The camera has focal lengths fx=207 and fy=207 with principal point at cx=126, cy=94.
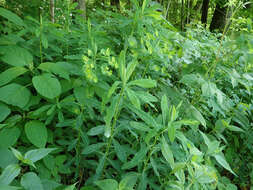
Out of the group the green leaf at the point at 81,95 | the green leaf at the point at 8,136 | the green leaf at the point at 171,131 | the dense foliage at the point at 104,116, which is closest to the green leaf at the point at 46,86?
the dense foliage at the point at 104,116

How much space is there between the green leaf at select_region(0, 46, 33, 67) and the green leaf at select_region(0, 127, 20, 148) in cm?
43

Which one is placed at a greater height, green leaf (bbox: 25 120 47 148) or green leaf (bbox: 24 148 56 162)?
green leaf (bbox: 24 148 56 162)

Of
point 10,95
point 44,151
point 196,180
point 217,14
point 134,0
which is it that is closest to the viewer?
point 44,151

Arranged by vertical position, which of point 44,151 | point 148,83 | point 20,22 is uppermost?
point 20,22

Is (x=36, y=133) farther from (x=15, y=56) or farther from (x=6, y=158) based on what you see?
(x=15, y=56)


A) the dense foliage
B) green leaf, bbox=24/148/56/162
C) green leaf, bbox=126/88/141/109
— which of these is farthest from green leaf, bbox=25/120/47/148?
green leaf, bbox=126/88/141/109

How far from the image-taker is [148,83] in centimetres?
107

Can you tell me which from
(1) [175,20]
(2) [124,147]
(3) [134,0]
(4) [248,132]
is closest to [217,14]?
(1) [175,20]

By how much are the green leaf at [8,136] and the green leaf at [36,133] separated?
2.7 inches

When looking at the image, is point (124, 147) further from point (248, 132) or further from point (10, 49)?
point (248, 132)

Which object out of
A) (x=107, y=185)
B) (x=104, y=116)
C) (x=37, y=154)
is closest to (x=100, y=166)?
(x=107, y=185)

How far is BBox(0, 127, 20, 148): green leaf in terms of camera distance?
1.25 m

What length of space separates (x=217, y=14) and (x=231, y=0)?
710 centimetres

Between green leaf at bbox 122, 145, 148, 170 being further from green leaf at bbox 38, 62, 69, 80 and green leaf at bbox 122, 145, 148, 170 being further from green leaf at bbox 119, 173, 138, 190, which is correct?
green leaf at bbox 38, 62, 69, 80
